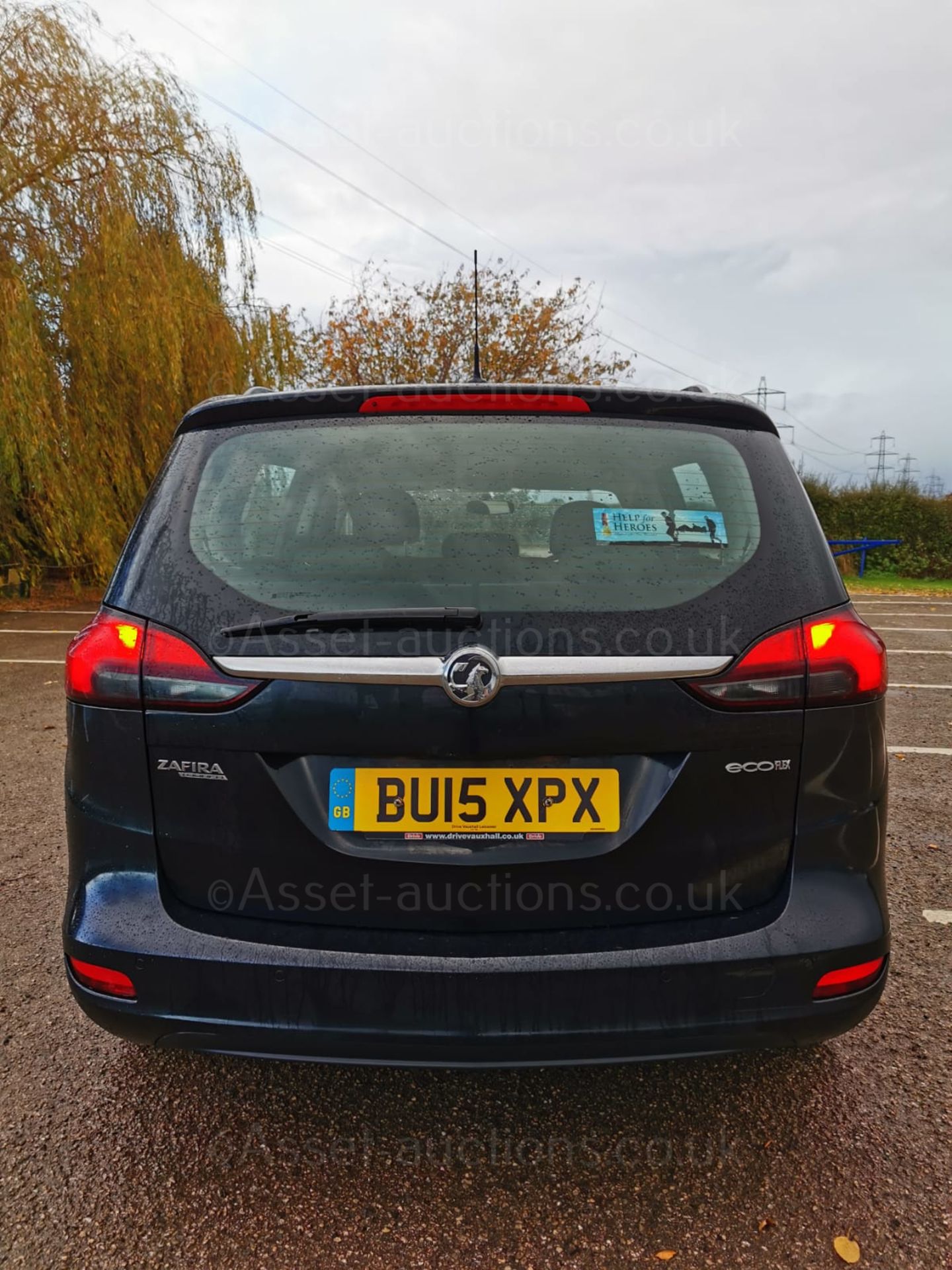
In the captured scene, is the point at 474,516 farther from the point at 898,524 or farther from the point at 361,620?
the point at 898,524

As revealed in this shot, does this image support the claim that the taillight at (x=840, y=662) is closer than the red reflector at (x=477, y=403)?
Yes

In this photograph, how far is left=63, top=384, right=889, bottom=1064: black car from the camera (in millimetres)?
1692

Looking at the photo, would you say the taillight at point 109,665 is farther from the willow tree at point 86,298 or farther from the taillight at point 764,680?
the willow tree at point 86,298

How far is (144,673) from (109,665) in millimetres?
93

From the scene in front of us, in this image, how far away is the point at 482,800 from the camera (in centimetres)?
170

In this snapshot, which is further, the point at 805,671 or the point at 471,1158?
the point at 471,1158

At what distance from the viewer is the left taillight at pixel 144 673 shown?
5.72 ft

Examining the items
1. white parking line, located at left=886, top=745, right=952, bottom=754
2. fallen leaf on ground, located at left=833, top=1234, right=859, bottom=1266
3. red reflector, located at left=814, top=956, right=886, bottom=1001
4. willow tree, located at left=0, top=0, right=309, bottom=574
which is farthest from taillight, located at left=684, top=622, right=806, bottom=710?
willow tree, located at left=0, top=0, right=309, bottom=574

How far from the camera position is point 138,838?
5.96 feet

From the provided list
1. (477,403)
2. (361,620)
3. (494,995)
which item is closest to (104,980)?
(494,995)

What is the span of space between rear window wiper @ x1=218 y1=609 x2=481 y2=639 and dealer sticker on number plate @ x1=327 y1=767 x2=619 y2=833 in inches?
10.8

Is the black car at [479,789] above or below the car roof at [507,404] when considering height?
below

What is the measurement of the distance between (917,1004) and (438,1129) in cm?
150

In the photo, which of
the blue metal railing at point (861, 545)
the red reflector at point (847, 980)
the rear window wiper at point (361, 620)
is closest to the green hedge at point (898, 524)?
the blue metal railing at point (861, 545)
